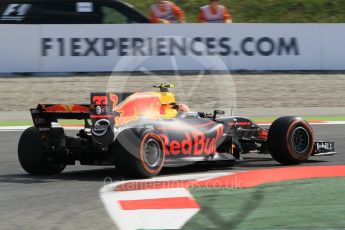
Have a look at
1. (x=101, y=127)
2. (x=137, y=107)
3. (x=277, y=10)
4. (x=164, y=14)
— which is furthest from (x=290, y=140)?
(x=277, y=10)

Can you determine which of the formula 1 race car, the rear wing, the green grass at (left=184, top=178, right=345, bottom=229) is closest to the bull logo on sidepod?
the formula 1 race car

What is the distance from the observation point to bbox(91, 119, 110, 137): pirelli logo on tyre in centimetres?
895

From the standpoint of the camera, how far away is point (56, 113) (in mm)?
9203

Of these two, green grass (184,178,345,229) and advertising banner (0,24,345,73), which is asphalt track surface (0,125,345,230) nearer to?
green grass (184,178,345,229)

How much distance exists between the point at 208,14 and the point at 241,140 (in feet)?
32.9

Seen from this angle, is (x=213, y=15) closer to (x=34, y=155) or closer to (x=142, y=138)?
(x=34, y=155)

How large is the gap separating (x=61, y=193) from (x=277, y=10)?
766 inches

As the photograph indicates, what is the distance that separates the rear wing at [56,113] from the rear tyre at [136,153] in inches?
19.9

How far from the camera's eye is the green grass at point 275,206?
6523 mm

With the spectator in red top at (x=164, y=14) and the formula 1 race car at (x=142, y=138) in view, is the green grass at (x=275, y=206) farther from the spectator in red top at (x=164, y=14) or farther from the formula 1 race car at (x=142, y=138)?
the spectator in red top at (x=164, y=14)

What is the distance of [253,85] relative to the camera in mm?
19828

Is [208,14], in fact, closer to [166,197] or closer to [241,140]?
[241,140]

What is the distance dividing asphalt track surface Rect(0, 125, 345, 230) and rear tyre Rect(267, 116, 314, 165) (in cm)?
25

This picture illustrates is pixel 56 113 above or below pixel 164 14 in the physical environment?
below
